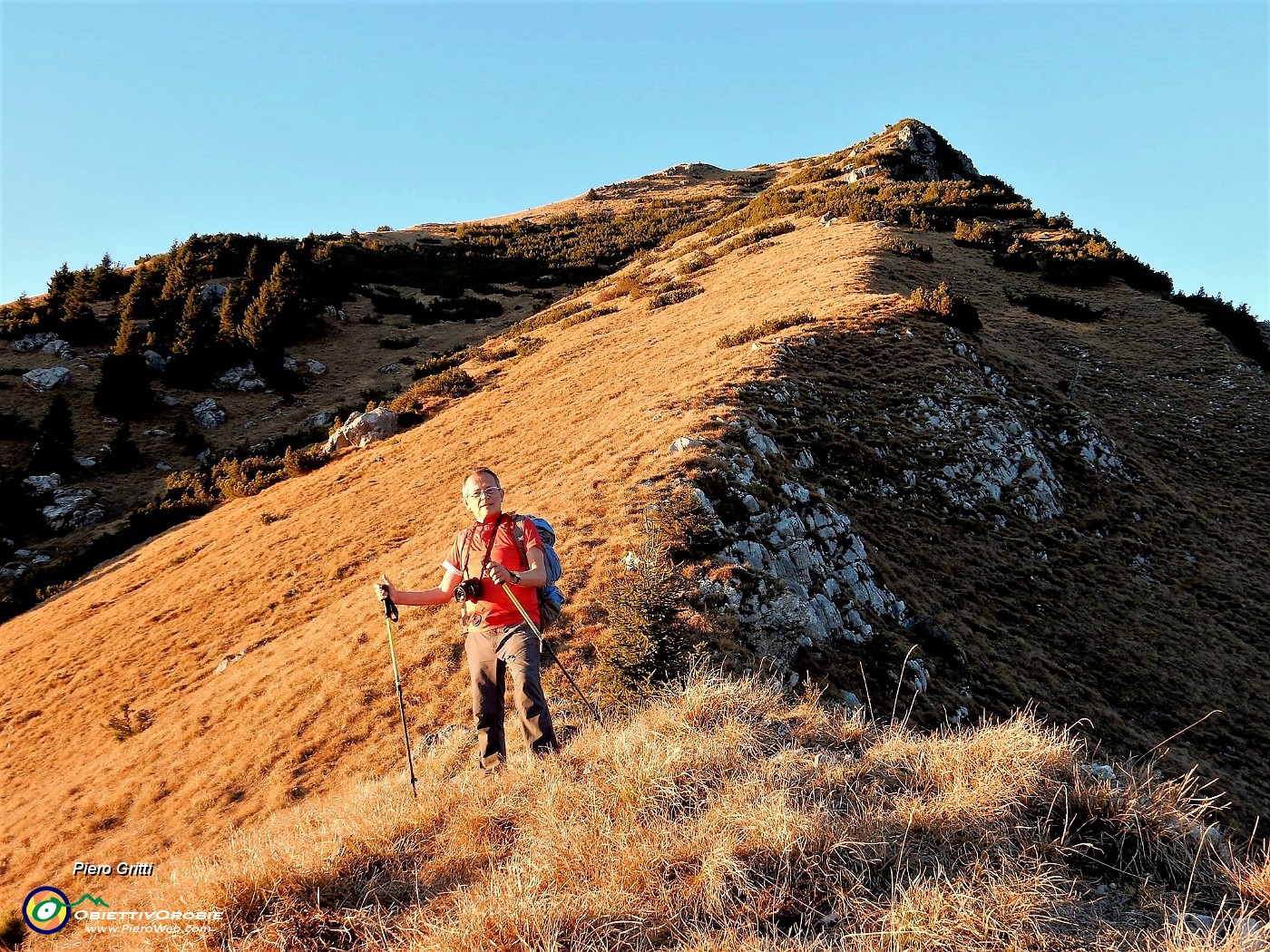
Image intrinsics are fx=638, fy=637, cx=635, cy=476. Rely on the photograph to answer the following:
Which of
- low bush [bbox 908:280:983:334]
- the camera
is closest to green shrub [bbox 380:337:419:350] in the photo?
low bush [bbox 908:280:983:334]

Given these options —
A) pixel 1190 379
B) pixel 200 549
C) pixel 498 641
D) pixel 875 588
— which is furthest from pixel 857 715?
pixel 1190 379

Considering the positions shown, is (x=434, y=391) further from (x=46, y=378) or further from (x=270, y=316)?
(x=46, y=378)

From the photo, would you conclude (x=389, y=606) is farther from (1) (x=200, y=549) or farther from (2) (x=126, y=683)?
(1) (x=200, y=549)

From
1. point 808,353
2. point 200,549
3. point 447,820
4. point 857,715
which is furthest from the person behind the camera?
point 200,549

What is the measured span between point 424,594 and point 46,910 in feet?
19.3

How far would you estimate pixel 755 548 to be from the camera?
9375mm

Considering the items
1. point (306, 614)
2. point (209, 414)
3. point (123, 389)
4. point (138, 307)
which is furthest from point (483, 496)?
point (138, 307)

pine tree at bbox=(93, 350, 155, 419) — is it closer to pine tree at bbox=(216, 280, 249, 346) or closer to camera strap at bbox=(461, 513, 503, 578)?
pine tree at bbox=(216, 280, 249, 346)

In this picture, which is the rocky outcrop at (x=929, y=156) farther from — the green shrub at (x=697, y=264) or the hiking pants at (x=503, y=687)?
the hiking pants at (x=503, y=687)

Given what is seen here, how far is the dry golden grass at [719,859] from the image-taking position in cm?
299

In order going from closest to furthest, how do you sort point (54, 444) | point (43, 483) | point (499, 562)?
point (499, 562)
point (43, 483)
point (54, 444)

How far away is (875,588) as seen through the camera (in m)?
9.91

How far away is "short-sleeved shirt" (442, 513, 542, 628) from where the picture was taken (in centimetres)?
544

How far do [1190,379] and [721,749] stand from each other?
2739 cm
